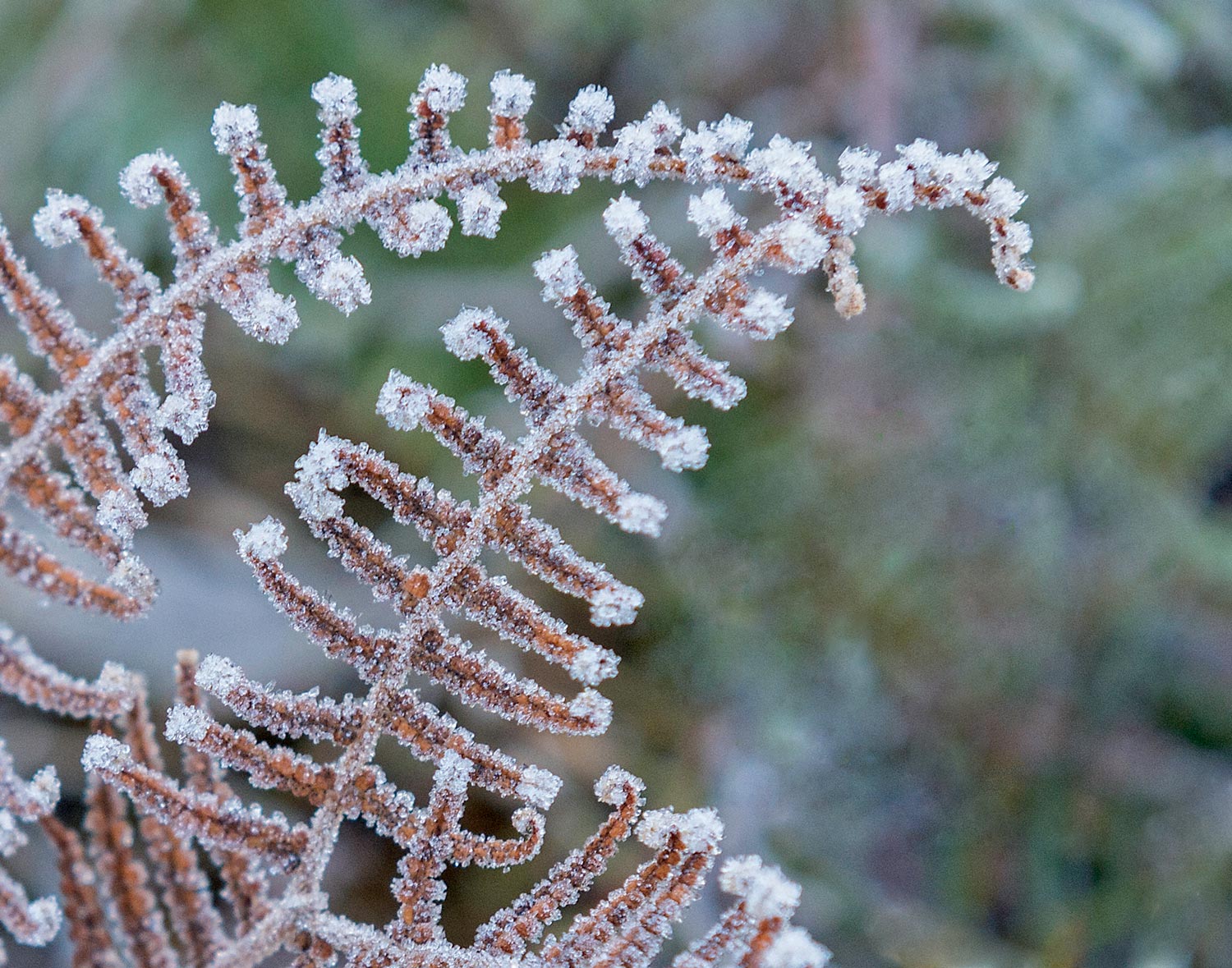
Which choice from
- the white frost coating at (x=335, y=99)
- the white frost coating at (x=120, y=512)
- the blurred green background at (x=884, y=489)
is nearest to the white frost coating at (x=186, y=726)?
the white frost coating at (x=120, y=512)

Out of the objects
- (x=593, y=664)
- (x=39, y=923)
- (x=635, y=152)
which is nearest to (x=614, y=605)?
(x=593, y=664)

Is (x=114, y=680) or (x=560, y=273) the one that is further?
(x=114, y=680)

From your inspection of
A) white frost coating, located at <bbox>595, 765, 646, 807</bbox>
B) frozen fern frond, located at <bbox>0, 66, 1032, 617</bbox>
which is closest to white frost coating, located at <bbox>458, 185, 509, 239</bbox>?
frozen fern frond, located at <bbox>0, 66, 1032, 617</bbox>

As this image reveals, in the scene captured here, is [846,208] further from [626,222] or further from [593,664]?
[593,664]

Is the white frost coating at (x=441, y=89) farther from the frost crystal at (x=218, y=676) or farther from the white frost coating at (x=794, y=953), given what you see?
the white frost coating at (x=794, y=953)

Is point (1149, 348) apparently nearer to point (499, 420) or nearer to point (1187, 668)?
point (1187, 668)

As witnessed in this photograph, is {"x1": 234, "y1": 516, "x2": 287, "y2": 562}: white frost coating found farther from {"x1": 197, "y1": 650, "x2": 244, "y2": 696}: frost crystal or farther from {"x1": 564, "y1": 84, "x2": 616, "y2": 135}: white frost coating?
{"x1": 564, "y1": 84, "x2": 616, "y2": 135}: white frost coating
